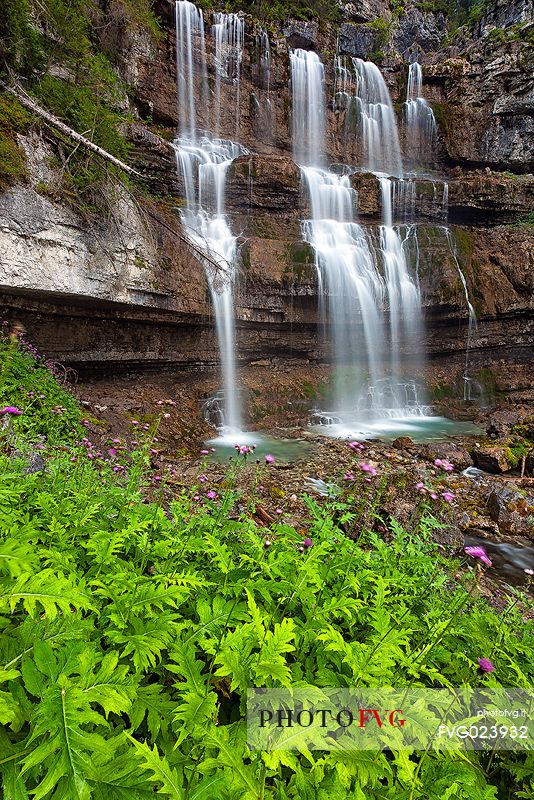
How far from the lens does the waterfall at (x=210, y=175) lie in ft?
37.9

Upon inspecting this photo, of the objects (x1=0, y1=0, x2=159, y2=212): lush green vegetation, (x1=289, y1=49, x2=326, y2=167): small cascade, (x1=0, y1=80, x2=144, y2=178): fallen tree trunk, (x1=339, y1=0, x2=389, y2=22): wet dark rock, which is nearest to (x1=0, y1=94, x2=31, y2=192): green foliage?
(x1=0, y1=0, x2=159, y2=212): lush green vegetation

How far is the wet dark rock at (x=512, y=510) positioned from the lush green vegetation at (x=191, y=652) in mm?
4506

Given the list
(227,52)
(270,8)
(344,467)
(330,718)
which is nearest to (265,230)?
(344,467)

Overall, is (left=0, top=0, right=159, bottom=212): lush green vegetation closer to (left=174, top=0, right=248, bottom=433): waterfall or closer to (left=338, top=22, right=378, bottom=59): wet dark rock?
(left=174, top=0, right=248, bottom=433): waterfall

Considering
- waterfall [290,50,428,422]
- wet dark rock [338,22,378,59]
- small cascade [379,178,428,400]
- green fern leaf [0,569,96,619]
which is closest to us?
green fern leaf [0,569,96,619]

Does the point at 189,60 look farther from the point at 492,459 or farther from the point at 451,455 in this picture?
the point at 492,459

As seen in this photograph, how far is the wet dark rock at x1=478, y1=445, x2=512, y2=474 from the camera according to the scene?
28.0 feet

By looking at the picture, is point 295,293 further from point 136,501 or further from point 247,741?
point 247,741

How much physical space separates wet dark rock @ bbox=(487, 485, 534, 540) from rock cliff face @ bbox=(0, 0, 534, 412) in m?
8.21

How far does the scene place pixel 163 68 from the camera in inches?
581

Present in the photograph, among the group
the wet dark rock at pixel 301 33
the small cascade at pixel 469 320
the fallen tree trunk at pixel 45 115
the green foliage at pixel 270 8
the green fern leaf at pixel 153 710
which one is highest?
the green foliage at pixel 270 8

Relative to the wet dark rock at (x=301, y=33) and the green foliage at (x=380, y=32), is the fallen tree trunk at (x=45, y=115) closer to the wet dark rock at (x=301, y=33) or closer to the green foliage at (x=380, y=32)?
the wet dark rock at (x=301, y=33)

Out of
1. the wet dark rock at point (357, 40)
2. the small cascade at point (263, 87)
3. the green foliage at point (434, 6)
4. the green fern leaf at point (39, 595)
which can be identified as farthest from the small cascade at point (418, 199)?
the green foliage at point (434, 6)

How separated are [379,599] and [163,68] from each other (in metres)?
19.9
